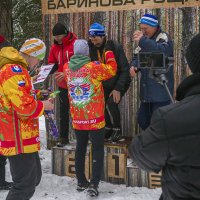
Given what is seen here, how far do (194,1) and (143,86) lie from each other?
1.32 metres

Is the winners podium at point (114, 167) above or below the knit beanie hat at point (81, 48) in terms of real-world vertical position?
below

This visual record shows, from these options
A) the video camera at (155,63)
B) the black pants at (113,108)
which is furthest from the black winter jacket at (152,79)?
the black pants at (113,108)

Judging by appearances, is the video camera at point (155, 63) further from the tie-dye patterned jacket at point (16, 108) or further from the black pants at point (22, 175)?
the black pants at point (22, 175)

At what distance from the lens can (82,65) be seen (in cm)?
416

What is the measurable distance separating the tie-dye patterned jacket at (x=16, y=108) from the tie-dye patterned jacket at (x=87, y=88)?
92cm

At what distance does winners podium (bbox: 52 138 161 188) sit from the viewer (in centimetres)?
475

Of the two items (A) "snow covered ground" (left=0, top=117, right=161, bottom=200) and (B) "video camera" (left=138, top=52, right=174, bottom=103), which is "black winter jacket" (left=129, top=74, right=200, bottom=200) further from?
(A) "snow covered ground" (left=0, top=117, right=161, bottom=200)

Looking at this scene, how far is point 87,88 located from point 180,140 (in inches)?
105

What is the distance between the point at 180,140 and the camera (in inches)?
63.2

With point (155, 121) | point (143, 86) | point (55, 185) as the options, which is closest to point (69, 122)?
point (55, 185)

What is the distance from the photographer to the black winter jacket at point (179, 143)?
1602mm

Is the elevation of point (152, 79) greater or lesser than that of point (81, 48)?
lesser

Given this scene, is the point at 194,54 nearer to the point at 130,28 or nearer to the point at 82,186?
the point at 82,186

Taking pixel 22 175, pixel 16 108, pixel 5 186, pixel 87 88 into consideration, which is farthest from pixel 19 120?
pixel 5 186
